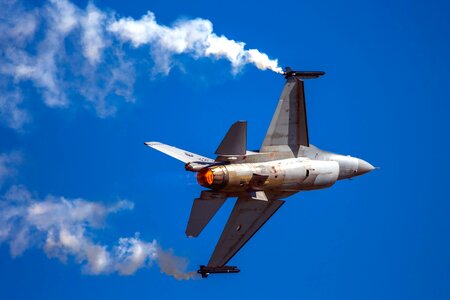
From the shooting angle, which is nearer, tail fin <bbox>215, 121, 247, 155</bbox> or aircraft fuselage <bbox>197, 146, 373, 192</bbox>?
tail fin <bbox>215, 121, 247, 155</bbox>

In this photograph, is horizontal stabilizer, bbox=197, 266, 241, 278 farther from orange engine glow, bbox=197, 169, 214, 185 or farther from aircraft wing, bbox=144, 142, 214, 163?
aircraft wing, bbox=144, 142, 214, 163

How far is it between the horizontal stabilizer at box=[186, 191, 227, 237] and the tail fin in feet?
5.38

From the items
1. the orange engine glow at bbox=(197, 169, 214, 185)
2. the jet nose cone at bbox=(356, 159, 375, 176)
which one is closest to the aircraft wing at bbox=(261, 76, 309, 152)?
the orange engine glow at bbox=(197, 169, 214, 185)

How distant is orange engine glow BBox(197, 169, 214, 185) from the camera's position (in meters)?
34.6

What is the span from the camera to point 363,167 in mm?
38531

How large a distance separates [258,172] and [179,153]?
9.36 ft

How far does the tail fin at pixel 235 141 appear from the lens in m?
34.3

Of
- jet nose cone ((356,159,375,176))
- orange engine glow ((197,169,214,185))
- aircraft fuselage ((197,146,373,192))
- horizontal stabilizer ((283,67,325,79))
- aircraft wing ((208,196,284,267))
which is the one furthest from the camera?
jet nose cone ((356,159,375,176))

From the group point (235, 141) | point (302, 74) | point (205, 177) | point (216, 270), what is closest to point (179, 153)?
point (205, 177)

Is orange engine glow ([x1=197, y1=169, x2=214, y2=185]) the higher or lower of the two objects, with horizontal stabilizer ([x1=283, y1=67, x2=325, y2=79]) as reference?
lower

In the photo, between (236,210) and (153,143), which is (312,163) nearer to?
(236,210)

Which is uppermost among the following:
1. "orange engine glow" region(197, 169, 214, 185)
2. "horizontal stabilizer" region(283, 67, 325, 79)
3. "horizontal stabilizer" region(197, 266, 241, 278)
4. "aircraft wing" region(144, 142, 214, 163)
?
"horizontal stabilizer" region(283, 67, 325, 79)

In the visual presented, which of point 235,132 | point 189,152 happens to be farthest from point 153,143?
point 235,132

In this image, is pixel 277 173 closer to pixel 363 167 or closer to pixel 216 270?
pixel 216 270
